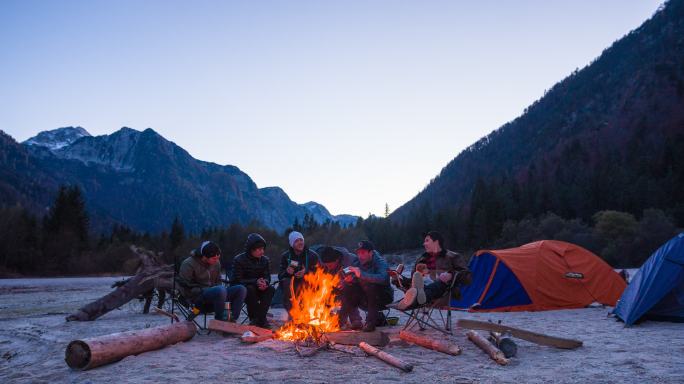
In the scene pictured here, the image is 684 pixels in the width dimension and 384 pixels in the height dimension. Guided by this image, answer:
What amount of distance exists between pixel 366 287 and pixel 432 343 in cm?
133

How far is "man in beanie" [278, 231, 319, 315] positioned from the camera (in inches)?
283

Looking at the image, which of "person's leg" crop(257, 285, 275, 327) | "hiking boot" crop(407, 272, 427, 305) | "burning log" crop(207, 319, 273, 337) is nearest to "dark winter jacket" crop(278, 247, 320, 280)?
"person's leg" crop(257, 285, 275, 327)

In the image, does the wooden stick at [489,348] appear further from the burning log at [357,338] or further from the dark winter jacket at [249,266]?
the dark winter jacket at [249,266]

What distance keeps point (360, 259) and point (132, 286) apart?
202 inches

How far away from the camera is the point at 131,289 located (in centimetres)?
941

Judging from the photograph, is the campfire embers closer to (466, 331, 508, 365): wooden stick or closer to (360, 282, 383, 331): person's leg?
(360, 282, 383, 331): person's leg

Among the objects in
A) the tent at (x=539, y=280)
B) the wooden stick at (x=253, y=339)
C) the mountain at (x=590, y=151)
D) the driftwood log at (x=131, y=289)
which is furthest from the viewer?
the mountain at (x=590, y=151)

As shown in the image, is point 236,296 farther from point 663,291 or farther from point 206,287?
point 663,291

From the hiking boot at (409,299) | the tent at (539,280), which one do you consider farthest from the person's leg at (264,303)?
the tent at (539,280)

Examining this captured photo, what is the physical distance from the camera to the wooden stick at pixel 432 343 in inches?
210

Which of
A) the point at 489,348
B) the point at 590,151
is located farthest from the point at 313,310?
the point at 590,151

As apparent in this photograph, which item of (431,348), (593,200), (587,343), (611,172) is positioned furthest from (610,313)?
(611,172)

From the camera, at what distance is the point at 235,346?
5.78 m

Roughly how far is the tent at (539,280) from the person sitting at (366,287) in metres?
4.27
